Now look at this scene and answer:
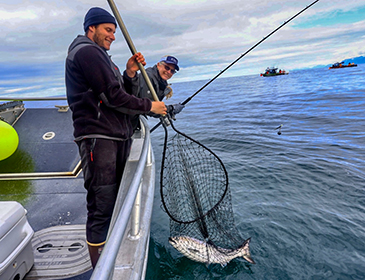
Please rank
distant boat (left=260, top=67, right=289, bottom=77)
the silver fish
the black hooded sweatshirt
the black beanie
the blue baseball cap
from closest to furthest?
the black hooded sweatshirt, the black beanie, the blue baseball cap, the silver fish, distant boat (left=260, top=67, right=289, bottom=77)

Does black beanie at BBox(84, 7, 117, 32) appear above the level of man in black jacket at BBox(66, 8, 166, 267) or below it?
above

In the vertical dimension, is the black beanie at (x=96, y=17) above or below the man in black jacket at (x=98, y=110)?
above

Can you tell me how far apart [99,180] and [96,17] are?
1417 millimetres

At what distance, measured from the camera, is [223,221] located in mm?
3783

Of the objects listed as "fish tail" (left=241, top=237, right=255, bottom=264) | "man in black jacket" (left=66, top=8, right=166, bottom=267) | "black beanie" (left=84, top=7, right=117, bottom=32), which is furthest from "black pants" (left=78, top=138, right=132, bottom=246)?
"fish tail" (left=241, top=237, right=255, bottom=264)

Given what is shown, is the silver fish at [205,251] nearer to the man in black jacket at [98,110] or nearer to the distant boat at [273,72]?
the man in black jacket at [98,110]

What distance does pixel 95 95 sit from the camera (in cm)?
194

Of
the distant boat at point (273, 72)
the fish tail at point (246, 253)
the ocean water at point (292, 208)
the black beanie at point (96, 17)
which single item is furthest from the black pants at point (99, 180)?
the distant boat at point (273, 72)

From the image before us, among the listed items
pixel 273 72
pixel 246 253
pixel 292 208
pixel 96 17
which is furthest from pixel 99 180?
pixel 273 72

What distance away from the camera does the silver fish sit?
3.47 m

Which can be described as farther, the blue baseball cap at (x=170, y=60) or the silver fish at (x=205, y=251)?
the silver fish at (x=205, y=251)

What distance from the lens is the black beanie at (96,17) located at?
1.99 m

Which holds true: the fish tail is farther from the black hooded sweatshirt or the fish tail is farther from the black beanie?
the black beanie

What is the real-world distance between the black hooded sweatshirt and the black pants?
0.32ft
